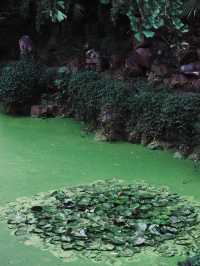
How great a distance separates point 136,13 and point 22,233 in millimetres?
2278

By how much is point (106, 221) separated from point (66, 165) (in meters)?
1.50

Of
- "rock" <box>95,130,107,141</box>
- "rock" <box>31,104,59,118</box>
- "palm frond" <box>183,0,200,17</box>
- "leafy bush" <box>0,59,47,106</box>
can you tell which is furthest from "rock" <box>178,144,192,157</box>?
"leafy bush" <box>0,59,47,106</box>

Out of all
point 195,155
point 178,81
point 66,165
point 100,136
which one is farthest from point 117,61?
point 66,165

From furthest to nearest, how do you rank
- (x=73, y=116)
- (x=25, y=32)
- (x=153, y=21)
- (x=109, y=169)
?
(x=25, y=32) < (x=73, y=116) < (x=109, y=169) < (x=153, y=21)

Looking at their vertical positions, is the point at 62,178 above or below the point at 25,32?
below

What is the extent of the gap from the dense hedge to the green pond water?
252mm

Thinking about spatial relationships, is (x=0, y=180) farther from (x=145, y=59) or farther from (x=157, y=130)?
(x=145, y=59)

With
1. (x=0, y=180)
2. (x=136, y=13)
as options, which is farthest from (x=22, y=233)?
(x=136, y=13)

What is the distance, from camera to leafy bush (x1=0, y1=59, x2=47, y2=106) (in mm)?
7348

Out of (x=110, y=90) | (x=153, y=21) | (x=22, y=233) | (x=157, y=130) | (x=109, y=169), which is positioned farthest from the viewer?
(x=110, y=90)

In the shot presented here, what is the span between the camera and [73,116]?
286 inches

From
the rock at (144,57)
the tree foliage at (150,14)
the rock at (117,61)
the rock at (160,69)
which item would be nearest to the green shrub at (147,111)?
the rock at (160,69)

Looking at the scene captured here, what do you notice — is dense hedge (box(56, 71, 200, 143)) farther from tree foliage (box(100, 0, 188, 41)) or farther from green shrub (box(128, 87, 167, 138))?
tree foliage (box(100, 0, 188, 41))

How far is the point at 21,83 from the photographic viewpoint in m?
7.40
